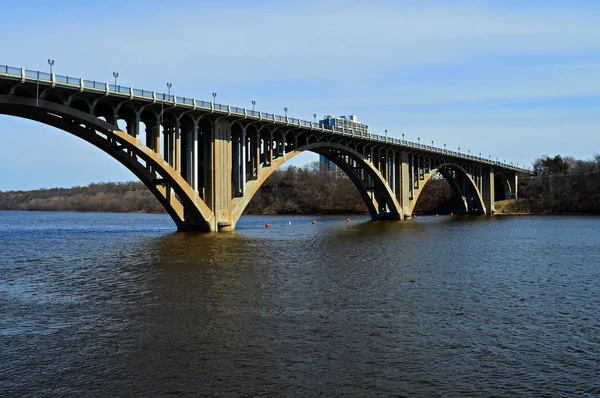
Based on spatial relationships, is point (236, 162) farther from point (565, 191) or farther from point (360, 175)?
point (565, 191)

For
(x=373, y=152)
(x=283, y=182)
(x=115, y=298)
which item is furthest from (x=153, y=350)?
(x=283, y=182)

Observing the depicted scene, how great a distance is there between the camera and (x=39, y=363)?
570 inches

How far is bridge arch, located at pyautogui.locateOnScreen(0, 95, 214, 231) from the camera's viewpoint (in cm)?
4672

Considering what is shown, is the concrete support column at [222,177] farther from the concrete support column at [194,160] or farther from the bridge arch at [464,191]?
the bridge arch at [464,191]

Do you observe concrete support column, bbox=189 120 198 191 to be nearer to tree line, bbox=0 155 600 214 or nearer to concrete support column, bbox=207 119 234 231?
concrete support column, bbox=207 119 234 231

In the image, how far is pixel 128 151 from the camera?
185ft

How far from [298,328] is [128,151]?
42343 millimetres

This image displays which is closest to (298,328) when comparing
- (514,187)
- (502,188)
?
(514,187)

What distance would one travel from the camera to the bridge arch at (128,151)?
153 ft

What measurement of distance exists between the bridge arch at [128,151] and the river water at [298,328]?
15658mm

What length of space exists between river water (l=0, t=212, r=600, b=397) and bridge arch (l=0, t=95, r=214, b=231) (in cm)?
1566

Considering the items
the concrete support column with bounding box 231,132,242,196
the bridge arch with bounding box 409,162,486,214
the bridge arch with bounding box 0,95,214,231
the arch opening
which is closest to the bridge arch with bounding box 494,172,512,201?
the arch opening

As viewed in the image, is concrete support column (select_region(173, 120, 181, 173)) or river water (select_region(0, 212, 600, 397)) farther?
concrete support column (select_region(173, 120, 181, 173))

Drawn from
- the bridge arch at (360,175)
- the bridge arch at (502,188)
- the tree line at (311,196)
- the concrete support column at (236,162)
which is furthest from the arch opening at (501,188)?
the concrete support column at (236,162)
